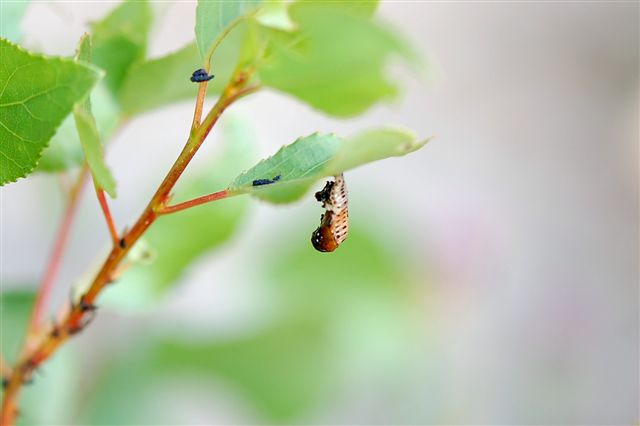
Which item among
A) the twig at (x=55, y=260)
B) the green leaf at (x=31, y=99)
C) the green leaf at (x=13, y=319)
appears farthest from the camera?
the green leaf at (x=13, y=319)

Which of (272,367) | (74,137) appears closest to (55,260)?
(74,137)

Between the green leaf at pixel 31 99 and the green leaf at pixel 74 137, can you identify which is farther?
the green leaf at pixel 74 137

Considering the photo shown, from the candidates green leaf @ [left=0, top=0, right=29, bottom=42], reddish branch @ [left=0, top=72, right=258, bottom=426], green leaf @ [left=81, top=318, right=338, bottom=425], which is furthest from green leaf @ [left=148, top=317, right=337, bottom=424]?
green leaf @ [left=0, top=0, right=29, bottom=42]

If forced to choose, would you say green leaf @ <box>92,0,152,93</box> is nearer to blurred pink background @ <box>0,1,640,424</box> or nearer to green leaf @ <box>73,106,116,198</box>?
green leaf @ <box>73,106,116,198</box>

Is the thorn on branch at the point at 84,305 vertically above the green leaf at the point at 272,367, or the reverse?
the green leaf at the point at 272,367

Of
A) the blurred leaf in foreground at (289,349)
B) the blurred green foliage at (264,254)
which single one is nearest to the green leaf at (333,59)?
the blurred green foliage at (264,254)

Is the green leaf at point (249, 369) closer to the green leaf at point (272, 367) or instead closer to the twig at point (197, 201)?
the green leaf at point (272, 367)
